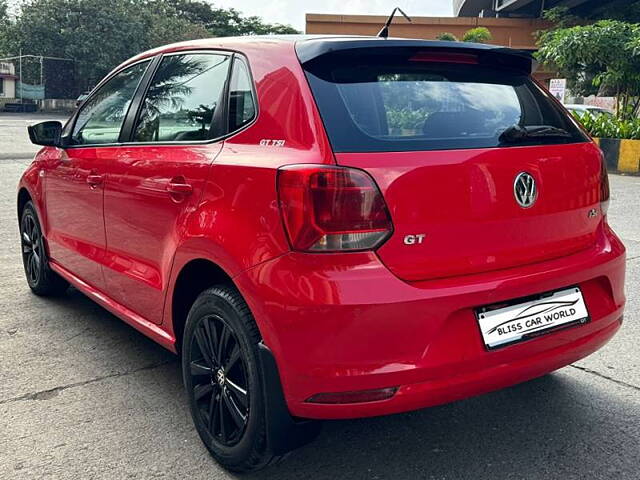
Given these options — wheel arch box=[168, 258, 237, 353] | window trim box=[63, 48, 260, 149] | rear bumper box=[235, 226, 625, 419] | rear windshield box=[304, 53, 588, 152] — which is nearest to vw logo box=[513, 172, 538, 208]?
rear windshield box=[304, 53, 588, 152]

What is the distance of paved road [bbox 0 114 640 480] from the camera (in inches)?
106

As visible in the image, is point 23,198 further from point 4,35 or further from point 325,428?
point 4,35

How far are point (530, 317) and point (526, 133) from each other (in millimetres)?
693

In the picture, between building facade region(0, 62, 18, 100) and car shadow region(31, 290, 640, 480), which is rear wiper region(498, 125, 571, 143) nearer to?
car shadow region(31, 290, 640, 480)

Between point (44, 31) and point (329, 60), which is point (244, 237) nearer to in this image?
point (329, 60)

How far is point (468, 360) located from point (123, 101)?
7.84ft

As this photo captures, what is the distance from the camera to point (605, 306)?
2.77 meters

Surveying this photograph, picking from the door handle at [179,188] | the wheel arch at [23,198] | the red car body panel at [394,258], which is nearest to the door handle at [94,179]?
the red car body panel at [394,258]

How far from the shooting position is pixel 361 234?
2.26m

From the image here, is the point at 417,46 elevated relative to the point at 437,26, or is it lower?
lower

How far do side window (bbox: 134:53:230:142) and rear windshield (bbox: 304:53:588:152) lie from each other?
62 cm

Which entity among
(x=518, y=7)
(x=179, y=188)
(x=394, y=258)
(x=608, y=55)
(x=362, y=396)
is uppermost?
(x=518, y=7)

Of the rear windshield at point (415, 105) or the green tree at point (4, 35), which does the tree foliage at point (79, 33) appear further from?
the rear windshield at point (415, 105)

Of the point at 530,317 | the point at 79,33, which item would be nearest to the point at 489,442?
the point at 530,317
